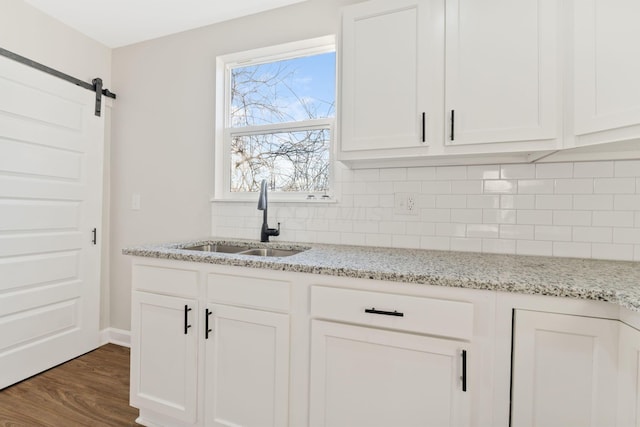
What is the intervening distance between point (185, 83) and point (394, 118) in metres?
1.69

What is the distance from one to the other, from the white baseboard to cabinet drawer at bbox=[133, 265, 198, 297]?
1295 mm

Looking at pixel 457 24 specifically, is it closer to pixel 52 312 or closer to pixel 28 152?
pixel 28 152

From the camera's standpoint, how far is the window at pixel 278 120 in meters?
2.08

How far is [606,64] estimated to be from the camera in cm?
114

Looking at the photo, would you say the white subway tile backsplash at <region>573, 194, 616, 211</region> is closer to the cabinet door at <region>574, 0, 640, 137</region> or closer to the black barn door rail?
the cabinet door at <region>574, 0, 640, 137</region>

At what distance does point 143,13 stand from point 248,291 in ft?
6.81

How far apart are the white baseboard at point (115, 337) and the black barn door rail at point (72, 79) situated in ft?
5.68

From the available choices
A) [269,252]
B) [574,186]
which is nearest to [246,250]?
[269,252]

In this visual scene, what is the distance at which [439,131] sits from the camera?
4.74 ft

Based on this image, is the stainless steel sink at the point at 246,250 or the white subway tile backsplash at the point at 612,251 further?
the stainless steel sink at the point at 246,250

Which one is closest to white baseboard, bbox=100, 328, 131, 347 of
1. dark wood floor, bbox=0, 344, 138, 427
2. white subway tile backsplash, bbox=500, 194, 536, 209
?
dark wood floor, bbox=0, 344, 138, 427

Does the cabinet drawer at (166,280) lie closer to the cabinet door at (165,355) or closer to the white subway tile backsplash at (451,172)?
the cabinet door at (165,355)

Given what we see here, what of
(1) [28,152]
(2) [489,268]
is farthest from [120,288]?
(2) [489,268]

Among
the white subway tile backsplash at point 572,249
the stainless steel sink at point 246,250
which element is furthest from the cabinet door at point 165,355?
the white subway tile backsplash at point 572,249
